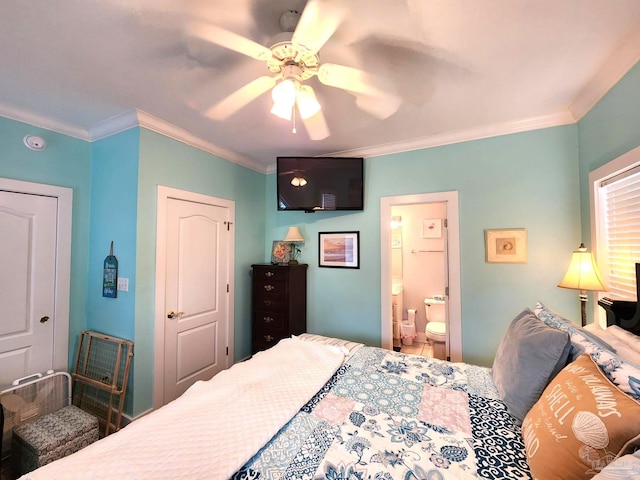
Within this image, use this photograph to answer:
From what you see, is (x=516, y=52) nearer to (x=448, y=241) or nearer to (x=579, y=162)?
(x=579, y=162)

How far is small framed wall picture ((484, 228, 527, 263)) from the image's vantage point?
229 cm

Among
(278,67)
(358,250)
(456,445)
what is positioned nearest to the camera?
(456,445)

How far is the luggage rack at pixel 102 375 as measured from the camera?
2061 mm

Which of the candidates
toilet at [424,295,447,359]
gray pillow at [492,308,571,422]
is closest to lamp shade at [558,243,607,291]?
gray pillow at [492,308,571,422]

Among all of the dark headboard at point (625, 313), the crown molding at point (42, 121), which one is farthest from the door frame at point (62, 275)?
the dark headboard at point (625, 313)

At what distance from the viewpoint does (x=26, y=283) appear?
212 cm

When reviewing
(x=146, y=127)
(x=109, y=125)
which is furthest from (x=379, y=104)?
(x=109, y=125)

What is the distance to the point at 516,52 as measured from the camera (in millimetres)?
1496

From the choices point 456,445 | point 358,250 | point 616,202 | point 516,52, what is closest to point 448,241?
point 358,250

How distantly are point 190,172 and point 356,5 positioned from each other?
2011 mm

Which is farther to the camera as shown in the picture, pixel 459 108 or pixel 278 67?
pixel 459 108

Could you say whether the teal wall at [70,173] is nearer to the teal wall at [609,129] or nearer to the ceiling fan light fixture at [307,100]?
the ceiling fan light fixture at [307,100]

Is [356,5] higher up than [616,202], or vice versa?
[356,5]

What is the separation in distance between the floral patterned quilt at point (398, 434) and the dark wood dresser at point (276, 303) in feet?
4.80
